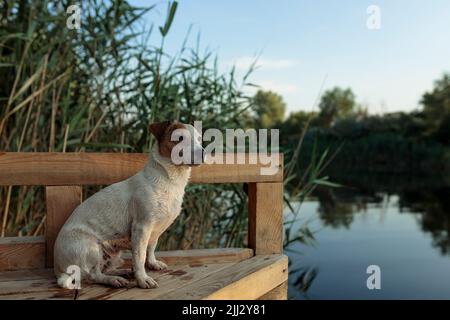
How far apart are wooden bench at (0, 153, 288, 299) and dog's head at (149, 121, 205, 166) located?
0.44m

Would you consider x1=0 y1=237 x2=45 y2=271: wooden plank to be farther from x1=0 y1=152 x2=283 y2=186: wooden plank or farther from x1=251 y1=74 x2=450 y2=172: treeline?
x1=251 y1=74 x2=450 y2=172: treeline

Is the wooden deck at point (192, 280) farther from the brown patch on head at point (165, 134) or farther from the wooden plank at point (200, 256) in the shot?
the brown patch on head at point (165, 134)

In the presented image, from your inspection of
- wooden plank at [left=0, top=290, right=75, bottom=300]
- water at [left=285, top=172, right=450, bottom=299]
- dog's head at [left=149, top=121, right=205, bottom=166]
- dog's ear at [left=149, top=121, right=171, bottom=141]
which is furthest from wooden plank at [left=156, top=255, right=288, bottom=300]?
water at [left=285, top=172, right=450, bottom=299]

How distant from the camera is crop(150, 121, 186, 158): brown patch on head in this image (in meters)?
1.56

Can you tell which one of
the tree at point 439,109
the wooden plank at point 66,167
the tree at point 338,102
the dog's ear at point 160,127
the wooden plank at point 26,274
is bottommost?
the wooden plank at point 26,274

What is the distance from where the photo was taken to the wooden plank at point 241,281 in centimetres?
156

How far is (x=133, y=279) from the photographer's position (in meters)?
1.71

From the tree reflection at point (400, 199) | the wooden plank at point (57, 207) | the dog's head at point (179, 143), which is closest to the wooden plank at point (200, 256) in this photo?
the wooden plank at point (57, 207)

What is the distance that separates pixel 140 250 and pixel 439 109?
20.9 metres

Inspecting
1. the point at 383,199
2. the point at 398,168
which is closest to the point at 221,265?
the point at 383,199

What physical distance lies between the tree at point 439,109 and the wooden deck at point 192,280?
17472 millimetres

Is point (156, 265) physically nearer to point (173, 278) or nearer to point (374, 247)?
point (173, 278)

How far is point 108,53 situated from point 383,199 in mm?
12046
